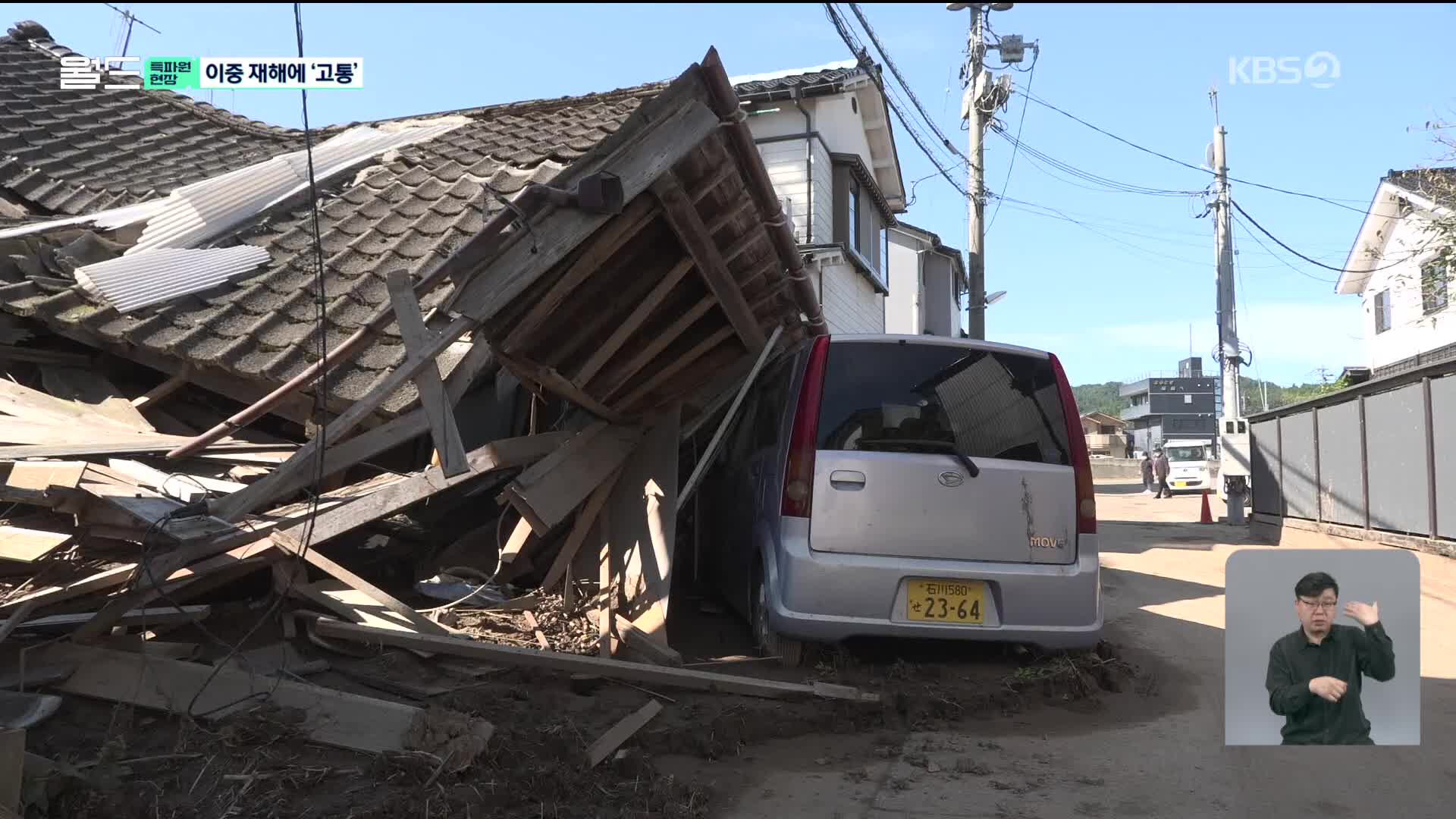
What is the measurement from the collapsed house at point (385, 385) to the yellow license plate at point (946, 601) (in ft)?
1.95

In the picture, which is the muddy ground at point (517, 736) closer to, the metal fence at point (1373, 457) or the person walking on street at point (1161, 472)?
the metal fence at point (1373, 457)

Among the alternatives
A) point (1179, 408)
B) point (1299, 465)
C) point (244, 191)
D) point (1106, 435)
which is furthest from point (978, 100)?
point (1106, 435)

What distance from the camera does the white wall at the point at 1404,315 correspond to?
24.9 metres

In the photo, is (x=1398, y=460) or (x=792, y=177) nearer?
(x=1398, y=460)

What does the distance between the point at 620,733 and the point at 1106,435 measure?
72.4 meters

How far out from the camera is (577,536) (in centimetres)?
573

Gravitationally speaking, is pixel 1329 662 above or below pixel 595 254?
below

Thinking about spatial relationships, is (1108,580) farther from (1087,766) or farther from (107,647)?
(107,647)

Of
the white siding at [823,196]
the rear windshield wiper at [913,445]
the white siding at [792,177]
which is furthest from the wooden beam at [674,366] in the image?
the white siding at [823,196]

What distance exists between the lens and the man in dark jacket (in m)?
2.80

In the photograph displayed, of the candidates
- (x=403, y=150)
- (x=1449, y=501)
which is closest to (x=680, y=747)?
(x=403, y=150)

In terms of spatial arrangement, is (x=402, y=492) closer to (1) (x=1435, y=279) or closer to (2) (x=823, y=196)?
(2) (x=823, y=196)

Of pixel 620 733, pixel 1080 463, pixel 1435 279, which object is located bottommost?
pixel 620 733

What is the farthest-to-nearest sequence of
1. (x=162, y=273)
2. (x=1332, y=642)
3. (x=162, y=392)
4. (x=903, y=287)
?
(x=903, y=287)
(x=162, y=273)
(x=162, y=392)
(x=1332, y=642)
